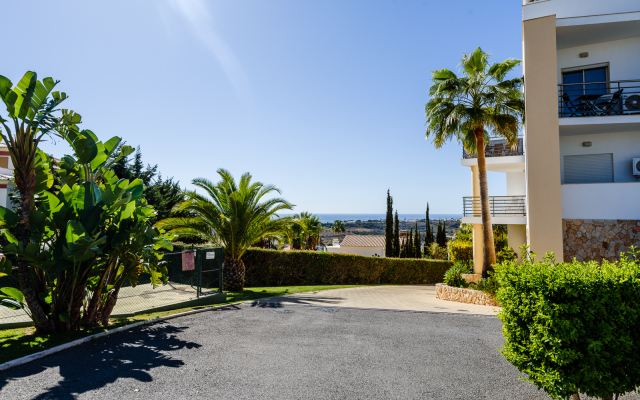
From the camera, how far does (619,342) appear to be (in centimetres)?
439

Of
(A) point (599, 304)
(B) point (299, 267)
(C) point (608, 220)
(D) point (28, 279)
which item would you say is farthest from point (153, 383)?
(B) point (299, 267)

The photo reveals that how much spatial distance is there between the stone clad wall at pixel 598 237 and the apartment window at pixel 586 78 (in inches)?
204

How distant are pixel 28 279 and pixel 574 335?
374 inches

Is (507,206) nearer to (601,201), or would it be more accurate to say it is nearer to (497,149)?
(497,149)

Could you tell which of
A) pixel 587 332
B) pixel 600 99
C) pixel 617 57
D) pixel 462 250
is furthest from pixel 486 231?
pixel 587 332

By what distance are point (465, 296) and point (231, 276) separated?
1008cm

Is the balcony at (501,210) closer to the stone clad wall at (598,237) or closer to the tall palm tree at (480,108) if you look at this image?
the tall palm tree at (480,108)

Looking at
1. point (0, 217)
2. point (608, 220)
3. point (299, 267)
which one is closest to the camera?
point (0, 217)

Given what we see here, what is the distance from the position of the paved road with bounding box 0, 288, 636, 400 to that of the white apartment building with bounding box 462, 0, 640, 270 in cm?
649

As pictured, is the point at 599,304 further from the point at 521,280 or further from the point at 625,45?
the point at 625,45

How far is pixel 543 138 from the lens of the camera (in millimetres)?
14016

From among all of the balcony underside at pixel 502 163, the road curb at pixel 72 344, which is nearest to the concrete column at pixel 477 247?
the balcony underside at pixel 502 163

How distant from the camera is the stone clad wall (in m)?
13.2

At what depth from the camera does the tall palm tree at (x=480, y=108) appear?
16.6m
